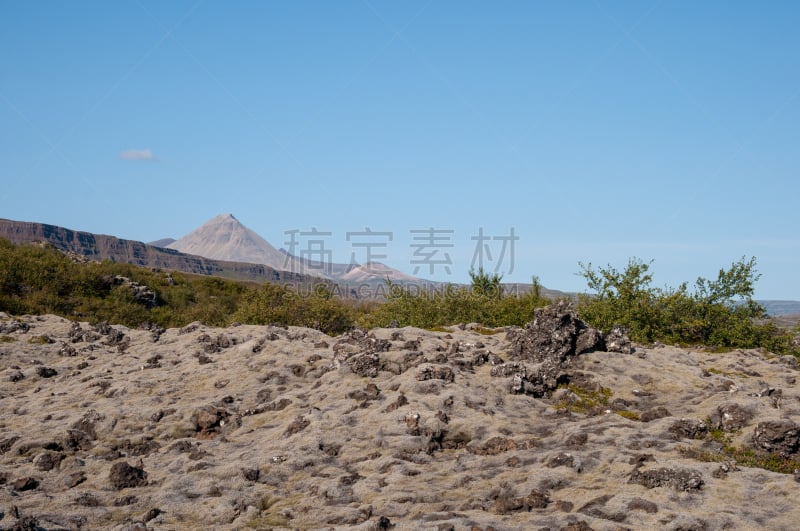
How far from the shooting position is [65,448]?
A: 20297mm

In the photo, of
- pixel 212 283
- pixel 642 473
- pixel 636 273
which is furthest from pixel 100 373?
pixel 212 283

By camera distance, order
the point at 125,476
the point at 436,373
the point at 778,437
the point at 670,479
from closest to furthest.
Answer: the point at 670,479 → the point at 778,437 → the point at 125,476 → the point at 436,373

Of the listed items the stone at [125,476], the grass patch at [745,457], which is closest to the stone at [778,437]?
the grass patch at [745,457]

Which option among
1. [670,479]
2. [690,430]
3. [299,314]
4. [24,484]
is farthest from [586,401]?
[299,314]

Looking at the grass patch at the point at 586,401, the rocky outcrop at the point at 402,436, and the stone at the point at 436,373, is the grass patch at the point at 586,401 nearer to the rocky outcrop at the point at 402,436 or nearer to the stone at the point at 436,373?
the rocky outcrop at the point at 402,436

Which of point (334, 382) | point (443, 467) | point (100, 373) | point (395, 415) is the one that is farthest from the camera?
point (100, 373)

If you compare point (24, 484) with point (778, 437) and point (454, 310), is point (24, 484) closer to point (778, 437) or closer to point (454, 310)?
point (778, 437)

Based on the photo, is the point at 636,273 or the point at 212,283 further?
the point at 212,283

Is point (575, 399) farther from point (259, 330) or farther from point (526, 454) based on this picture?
point (259, 330)

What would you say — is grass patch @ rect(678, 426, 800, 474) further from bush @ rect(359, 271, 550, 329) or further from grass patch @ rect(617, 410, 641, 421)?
bush @ rect(359, 271, 550, 329)

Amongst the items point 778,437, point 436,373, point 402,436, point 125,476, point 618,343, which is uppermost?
point 618,343

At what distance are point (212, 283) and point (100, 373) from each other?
5859 centimetres

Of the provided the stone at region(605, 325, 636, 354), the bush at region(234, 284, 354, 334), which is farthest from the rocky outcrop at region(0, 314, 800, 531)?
the bush at region(234, 284, 354, 334)

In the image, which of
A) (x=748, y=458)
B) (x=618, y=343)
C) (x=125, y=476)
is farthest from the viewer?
(x=618, y=343)
